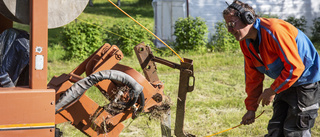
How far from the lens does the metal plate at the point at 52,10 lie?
2.90 meters

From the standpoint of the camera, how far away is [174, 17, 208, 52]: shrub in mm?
11977

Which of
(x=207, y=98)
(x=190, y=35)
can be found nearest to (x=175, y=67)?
(x=207, y=98)

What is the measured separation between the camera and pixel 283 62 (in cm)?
324

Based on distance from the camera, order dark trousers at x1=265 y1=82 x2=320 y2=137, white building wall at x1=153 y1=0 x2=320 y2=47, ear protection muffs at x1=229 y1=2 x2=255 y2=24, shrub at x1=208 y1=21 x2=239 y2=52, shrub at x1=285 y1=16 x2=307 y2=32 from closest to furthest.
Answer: ear protection muffs at x1=229 y1=2 x2=255 y2=24, dark trousers at x1=265 y1=82 x2=320 y2=137, shrub at x1=208 y1=21 x2=239 y2=52, white building wall at x1=153 y1=0 x2=320 y2=47, shrub at x1=285 y1=16 x2=307 y2=32

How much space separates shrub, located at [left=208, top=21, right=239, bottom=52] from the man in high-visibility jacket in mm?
8643

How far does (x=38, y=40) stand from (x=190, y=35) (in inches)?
369

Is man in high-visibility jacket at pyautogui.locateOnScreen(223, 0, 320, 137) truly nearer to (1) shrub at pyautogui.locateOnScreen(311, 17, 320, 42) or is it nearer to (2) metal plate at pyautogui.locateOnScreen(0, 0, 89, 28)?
(2) metal plate at pyautogui.locateOnScreen(0, 0, 89, 28)

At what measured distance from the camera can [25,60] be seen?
3.30 metres

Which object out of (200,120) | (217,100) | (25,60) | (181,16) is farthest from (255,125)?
(181,16)

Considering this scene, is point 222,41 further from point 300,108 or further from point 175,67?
point 300,108

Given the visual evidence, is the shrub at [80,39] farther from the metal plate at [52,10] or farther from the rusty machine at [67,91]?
the metal plate at [52,10]

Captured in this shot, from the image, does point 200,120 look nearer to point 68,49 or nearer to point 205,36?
point 68,49

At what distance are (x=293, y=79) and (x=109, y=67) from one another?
1700 mm

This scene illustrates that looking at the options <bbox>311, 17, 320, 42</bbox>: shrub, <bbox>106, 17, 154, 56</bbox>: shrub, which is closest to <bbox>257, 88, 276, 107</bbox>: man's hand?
<bbox>106, 17, 154, 56</bbox>: shrub
